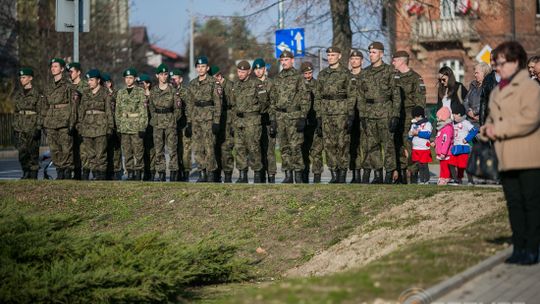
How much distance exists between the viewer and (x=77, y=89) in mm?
20297

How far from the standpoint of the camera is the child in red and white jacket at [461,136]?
16.9m

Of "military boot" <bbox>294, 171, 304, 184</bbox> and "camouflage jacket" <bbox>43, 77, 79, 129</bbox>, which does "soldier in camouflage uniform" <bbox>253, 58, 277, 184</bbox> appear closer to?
"military boot" <bbox>294, 171, 304, 184</bbox>

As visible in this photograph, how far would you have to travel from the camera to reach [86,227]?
1638cm

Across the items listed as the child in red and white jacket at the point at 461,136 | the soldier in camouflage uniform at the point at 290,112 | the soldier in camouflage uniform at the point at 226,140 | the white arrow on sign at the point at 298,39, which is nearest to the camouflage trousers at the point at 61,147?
the soldier in camouflage uniform at the point at 226,140

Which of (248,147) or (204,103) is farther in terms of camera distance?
(204,103)

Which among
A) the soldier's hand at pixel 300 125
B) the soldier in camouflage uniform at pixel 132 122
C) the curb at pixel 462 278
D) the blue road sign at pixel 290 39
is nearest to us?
the curb at pixel 462 278

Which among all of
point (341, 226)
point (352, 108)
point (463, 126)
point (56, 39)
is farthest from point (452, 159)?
point (56, 39)

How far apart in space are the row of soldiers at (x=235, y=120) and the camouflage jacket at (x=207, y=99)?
0.05 ft

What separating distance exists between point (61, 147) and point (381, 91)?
20.2ft

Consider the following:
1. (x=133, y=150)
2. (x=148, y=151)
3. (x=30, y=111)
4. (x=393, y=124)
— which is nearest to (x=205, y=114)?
(x=133, y=150)

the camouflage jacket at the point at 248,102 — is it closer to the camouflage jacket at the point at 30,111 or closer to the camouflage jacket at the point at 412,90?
the camouflage jacket at the point at 412,90

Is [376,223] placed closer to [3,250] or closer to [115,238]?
[115,238]

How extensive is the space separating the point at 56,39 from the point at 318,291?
43949 mm

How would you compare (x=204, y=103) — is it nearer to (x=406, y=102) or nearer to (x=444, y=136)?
(x=406, y=102)
